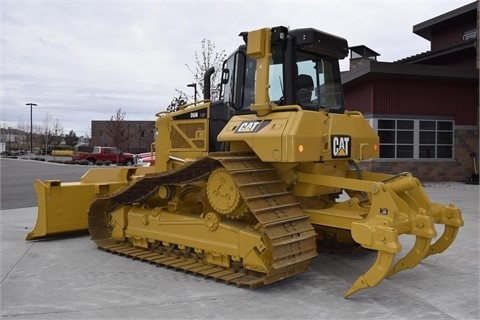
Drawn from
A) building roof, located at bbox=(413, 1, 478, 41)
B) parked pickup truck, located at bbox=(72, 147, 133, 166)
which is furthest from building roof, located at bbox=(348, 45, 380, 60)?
parked pickup truck, located at bbox=(72, 147, 133, 166)

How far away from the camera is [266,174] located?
5.29 meters

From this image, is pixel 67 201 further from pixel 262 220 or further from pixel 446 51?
pixel 446 51

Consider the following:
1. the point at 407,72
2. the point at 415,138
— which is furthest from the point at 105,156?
the point at 407,72

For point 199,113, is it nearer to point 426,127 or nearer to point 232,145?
point 232,145

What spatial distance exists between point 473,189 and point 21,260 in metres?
13.5

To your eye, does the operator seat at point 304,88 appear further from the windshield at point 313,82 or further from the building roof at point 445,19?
the building roof at point 445,19

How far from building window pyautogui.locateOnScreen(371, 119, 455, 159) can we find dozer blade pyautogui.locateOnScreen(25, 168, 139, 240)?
1099cm

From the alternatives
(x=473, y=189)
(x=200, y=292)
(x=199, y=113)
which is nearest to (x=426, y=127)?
(x=473, y=189)

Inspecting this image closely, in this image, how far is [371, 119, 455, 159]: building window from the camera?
54.4ft

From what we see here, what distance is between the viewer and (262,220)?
15.2 feet

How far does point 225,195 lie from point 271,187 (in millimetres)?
554

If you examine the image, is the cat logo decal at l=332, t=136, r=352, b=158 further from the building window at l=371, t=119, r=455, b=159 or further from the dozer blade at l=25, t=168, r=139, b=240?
the building window at l=371, t=119, r=455, b=159

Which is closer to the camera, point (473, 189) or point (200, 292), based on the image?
point (200, 292)

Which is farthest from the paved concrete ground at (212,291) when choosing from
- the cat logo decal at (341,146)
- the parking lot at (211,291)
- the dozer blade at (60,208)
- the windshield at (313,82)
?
the windshield at (313,82)
